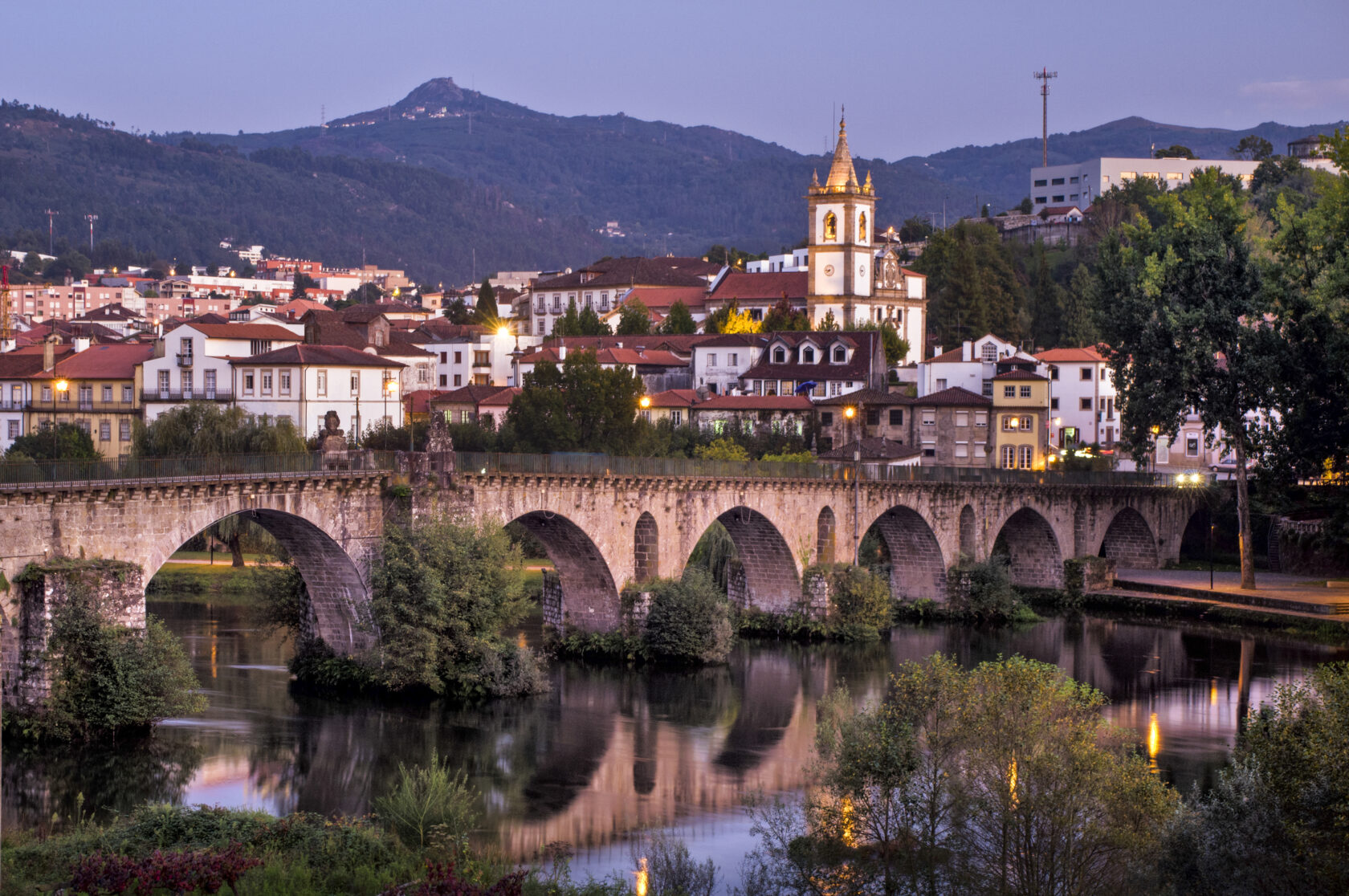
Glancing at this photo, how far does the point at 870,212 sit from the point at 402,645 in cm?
8058

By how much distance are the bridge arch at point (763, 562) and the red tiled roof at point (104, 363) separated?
117ft

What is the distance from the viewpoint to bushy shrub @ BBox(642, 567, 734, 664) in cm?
4969

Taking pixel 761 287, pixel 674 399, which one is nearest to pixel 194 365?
pixel 674 399

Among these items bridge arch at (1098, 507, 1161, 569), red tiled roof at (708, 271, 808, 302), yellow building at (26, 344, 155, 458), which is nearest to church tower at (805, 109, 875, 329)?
red tiled roof at (708, 271, 808, 302)

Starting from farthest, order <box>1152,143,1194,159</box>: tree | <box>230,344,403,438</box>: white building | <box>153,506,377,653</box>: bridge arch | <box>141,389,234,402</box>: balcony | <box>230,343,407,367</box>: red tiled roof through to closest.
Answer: <box>1152,143,1194,159</box>: tree < <box>141,389,234,402</box>: balcony < <box>230,343,407,367</box>: red tiled roof < <box>230,344,403,438</box>: white building < <box>153,506,377,653</box>: bridge arch

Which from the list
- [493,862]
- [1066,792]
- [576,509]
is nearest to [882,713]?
[1066,792]

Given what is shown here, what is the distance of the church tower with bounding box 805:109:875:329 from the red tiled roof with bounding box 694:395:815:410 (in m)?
24.8

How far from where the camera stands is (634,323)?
116 metres

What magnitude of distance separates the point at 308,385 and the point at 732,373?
3176cm

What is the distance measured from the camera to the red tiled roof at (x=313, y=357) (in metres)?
74.6

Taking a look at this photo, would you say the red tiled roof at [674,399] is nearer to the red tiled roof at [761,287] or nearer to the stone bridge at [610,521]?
the stone bridge at [610,521]

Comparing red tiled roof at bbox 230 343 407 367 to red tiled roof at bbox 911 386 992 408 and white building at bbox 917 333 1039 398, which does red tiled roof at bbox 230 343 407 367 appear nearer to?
red tiled roof at bbox 911 386 992 408

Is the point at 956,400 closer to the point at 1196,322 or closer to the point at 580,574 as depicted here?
the point at 1196,322

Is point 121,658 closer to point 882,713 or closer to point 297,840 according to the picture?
point 297,840
